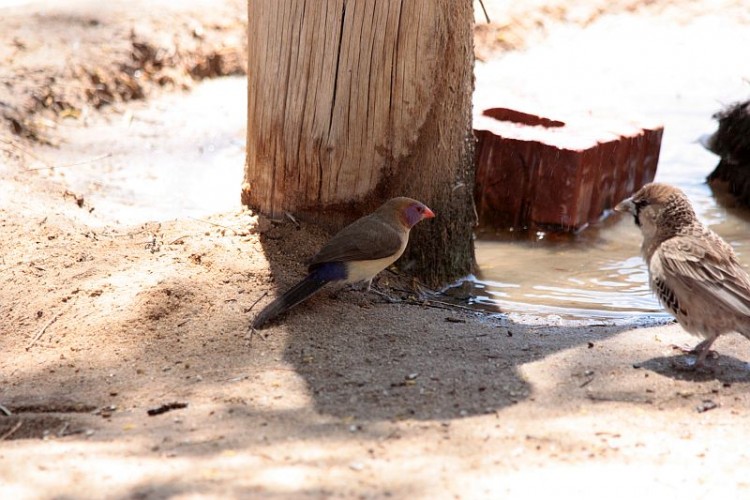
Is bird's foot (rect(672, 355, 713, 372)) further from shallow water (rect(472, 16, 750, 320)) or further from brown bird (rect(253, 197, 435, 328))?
brown bird (rect(253, 197, 435, 328))

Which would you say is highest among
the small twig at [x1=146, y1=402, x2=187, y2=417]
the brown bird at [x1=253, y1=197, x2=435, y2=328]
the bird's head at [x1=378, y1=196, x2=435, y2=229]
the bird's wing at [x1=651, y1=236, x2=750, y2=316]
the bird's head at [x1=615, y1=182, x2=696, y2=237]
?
the bird's head at [x1=615, y1=182, x2=696, y2=237]

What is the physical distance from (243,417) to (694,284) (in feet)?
7.25

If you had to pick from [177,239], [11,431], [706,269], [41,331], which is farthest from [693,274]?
[41,331]

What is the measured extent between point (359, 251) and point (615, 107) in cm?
626

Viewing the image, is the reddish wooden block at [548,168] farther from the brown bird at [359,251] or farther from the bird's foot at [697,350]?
the bird's foot at [697,350]

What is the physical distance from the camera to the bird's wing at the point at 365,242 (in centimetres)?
512

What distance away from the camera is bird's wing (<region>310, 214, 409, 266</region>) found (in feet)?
16.8

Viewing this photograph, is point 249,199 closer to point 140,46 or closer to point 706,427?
point 706,427

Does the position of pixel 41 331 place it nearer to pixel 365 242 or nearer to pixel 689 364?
pixel 365 242

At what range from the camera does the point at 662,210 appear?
487 centimetres

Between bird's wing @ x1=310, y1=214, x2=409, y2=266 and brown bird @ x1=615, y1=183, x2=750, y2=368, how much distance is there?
4.51 feet

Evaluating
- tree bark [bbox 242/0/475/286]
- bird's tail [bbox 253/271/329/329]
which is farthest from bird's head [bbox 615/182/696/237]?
bird's tail [bbox 253/271/329/329]

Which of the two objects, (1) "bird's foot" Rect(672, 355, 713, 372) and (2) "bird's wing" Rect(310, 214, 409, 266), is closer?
(1) "bird's foot" Rect(672, 355, 713, 372)

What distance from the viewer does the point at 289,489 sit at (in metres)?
3.21
